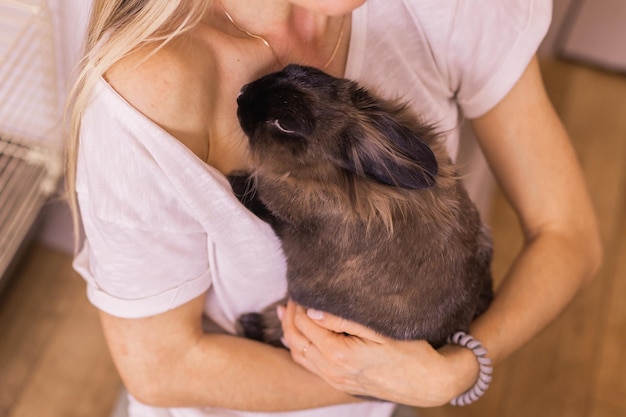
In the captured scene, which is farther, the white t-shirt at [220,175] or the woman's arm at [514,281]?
the woman's arm at [514,281]

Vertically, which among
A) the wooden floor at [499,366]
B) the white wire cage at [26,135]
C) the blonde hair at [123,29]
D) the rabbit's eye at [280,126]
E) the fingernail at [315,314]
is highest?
the blonde hair at [123,29]

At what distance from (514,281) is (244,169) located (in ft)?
1.76

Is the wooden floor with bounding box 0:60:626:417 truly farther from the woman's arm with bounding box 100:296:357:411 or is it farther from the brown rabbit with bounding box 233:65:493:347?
the brown rabbit with bounding box 233:65:493:347

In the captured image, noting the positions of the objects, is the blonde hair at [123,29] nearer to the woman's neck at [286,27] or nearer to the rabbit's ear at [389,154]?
the woman's neck at [286,27]

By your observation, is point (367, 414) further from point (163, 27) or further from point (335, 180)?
point (163, 27)

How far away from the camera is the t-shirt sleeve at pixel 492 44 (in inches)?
38.9

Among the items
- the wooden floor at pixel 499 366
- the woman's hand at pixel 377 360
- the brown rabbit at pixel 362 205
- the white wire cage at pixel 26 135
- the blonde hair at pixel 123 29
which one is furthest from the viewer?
the wooden floor at pixel 499 366

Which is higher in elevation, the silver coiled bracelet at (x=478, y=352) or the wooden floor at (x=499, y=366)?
the silver coiled bracelet at (x=478, y=352)

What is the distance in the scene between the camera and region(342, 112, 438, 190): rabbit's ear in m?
0.81

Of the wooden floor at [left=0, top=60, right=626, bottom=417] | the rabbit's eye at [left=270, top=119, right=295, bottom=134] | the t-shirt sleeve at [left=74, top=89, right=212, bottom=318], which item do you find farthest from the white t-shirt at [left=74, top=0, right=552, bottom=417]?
the wooden floor at [left=0, top=60, right=626, bottom=417]

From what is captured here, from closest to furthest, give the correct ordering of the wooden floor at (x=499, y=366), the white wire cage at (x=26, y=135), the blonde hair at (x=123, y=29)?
1. the blonde hair at (x=123, y=29)
2. the white wire cage at (x=26, y=135)
3. the wooden floor at (x=499, y=366)

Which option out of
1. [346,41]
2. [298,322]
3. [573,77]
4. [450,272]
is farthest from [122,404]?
[573,77]

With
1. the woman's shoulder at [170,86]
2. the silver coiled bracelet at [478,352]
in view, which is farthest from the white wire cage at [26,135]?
the silver coiled bracelet at [478,352]

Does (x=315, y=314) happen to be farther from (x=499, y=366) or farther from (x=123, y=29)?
(x=499, y=366)
